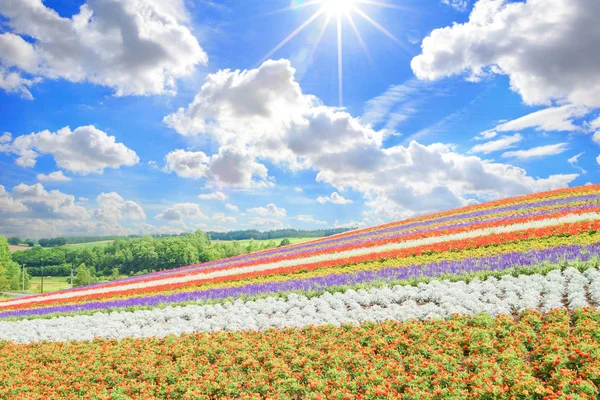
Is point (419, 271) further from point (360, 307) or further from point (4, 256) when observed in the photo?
point (4, 256)

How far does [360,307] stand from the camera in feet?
32.8

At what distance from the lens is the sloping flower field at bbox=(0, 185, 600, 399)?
641 cm


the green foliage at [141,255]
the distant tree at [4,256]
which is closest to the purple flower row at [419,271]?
the green foliage at [141,255]

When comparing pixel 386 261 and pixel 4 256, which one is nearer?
A: pixel 386 261

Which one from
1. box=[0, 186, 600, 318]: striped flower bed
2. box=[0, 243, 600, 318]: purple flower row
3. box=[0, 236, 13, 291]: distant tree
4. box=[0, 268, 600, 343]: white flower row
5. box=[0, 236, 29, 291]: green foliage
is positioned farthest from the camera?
box=[0, 236, 13, 291]: distant tree

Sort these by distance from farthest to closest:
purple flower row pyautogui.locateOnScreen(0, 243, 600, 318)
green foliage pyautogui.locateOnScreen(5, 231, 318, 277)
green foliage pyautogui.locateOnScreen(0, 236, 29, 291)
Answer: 1. green foliage pyautogui.locateOnScreen(5, 231, 318, 277)
2. green foliage pyautogui.locateOnScreen(0, 236, 29, 291)
3. purple flower row pyautogui.locateOnScreen(0, 243, 600, 318)

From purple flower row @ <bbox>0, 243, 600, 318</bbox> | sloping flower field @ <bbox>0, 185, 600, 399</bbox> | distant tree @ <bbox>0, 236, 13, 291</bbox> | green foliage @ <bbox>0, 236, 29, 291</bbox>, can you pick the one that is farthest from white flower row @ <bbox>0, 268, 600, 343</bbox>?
distant tree @ <bbox>0, 236, 13, 291</bbox>

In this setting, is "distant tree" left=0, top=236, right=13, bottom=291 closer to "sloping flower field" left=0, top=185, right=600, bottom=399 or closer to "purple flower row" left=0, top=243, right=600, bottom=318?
"sloping flower field" left=0, top=185, right=600, bottom=399

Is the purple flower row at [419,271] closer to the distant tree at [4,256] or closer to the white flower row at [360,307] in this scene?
the white flower row at [360,307]

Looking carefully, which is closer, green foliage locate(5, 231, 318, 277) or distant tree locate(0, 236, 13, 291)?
distant tree locate(0, 236, 13, 291)

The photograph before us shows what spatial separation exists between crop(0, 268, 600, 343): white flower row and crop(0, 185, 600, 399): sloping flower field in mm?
44

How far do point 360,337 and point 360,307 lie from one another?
1.92 m

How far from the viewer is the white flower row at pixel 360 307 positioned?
28.8ft

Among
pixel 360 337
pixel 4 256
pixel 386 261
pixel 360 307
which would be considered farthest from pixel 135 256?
pixel 360 337
